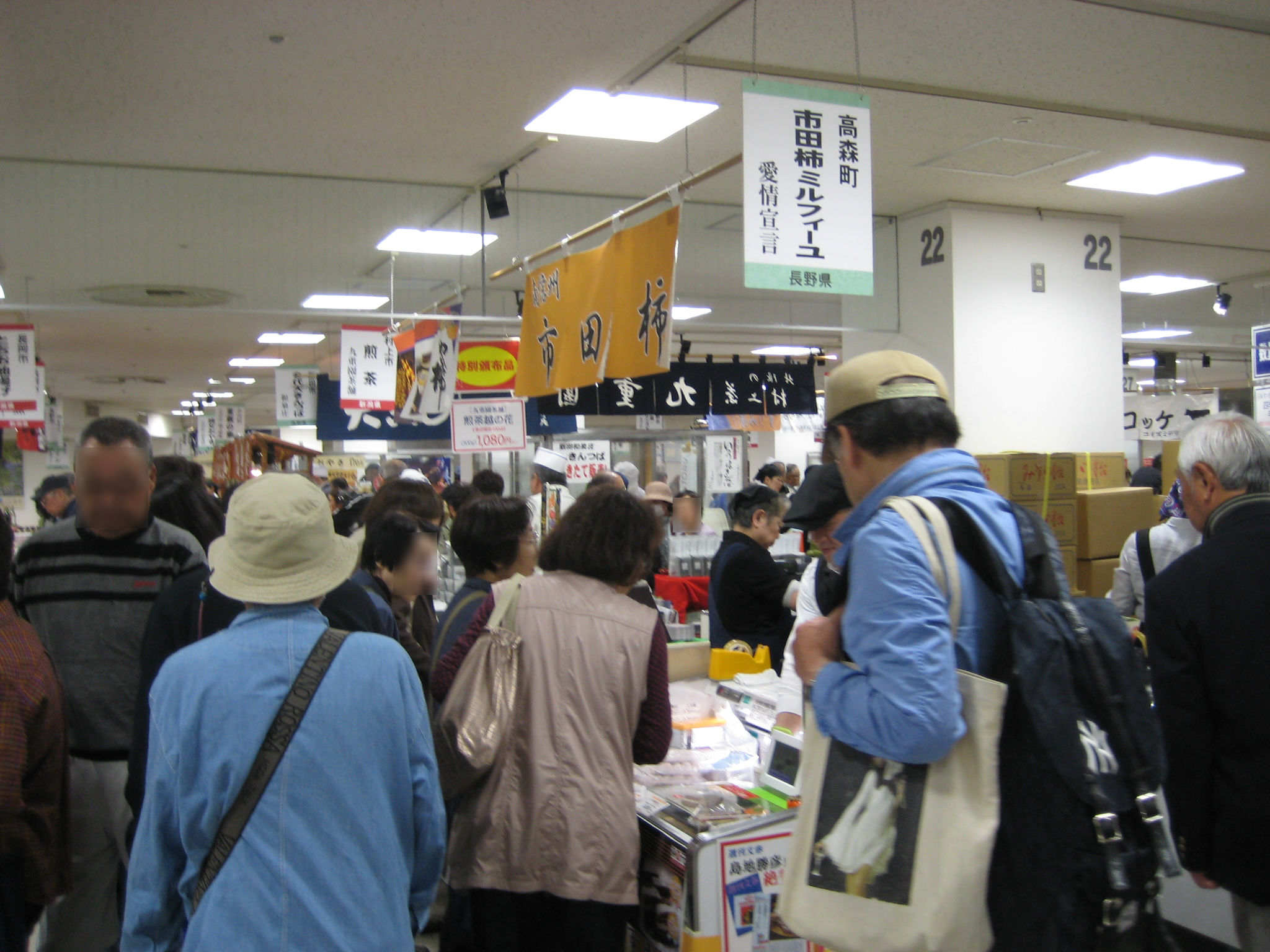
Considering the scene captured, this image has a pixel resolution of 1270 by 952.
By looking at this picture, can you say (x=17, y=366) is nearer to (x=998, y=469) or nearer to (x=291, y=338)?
(x=291, y=338)

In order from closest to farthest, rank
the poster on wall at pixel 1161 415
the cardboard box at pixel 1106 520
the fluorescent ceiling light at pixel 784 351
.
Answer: the cardboard box at pixel 1106 520 → the poster on wall at pixel 1161 415 → the fluorescent ceiling light at pixel 784 351

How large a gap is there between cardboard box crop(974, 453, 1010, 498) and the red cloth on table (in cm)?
221

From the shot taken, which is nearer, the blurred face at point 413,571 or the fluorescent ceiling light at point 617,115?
the blurred face at point 413,571

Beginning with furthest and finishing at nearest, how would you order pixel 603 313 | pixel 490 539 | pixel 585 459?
pixel 585 459 → pixel 603 313 → pixel 490 539

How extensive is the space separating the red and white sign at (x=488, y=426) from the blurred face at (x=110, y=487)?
6.41 m

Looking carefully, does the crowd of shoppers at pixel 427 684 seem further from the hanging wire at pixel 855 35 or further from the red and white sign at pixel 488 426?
the red and white sign at pixel 488 426

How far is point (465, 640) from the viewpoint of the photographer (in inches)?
101

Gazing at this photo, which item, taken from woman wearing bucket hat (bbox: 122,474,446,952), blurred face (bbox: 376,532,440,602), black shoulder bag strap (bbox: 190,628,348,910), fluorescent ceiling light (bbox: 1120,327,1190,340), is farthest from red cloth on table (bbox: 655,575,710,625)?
fluorescent ceiling light (bbox: 1120,327,1190,340)

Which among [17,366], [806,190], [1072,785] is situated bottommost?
[1072,785]

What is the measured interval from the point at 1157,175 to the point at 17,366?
35.5 ft

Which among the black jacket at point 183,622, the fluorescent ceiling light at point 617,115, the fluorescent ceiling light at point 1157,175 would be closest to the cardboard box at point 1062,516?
the fluorescent ceiling light at point 1157,175

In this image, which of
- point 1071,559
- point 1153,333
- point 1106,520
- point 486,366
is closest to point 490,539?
point 1071,559

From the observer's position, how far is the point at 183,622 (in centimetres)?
252

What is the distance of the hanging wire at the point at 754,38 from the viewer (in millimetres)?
4539
